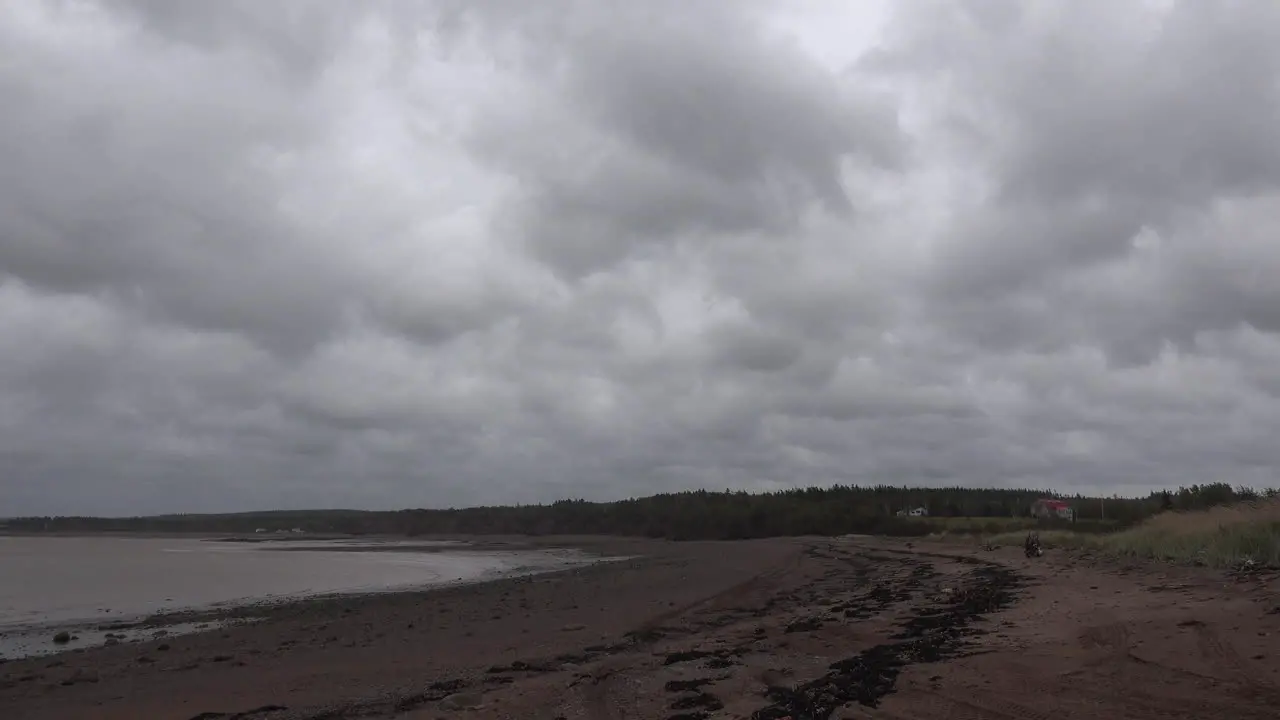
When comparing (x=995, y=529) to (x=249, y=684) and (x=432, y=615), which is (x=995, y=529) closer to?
(x=432, y=615)

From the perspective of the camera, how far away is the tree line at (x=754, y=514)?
7100 cm

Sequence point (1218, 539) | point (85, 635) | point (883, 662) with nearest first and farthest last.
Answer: point (883, 662) → point (1218, 539) → point (85, 635)

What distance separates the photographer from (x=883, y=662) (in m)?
9.59

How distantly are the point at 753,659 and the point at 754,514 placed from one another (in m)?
80.6

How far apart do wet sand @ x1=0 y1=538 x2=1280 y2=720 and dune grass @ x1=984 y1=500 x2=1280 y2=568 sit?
2.95 feet

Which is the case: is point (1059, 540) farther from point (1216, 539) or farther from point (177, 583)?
point (177, 583)

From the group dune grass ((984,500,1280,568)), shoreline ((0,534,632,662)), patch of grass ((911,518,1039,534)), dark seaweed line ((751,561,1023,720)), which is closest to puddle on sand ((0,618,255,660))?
shoreline ((0,534,632,662))

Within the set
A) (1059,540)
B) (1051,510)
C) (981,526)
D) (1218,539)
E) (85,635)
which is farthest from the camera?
(1051,510)

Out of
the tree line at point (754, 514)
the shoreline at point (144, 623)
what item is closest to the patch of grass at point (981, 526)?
the tree line at point (754, 514)

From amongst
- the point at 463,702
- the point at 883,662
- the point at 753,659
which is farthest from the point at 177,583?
the point at 883,662

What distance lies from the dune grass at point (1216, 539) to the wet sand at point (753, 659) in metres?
0.90

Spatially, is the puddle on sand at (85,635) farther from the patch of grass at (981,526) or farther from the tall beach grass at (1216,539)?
the patch of grass at (981,526)

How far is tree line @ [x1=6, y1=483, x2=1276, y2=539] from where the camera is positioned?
233 ft

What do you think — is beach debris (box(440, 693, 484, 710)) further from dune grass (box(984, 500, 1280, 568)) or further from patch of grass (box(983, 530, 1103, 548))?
patch of grass (box(983, 530, 1103, 548))
